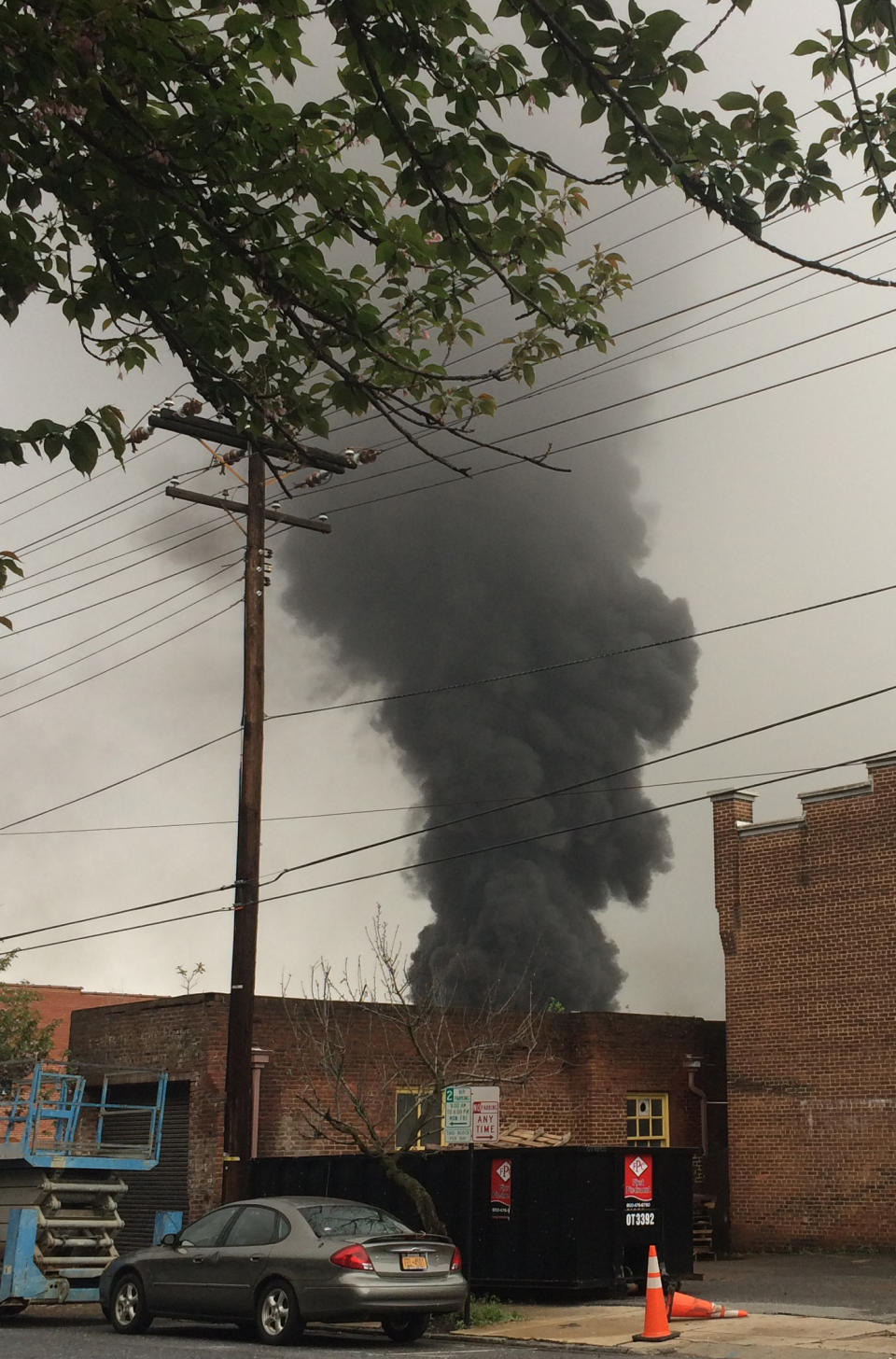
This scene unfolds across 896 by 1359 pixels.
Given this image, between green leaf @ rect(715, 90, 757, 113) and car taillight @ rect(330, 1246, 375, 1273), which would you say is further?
car taillight @ rect(330, 1246, 375, 1273)

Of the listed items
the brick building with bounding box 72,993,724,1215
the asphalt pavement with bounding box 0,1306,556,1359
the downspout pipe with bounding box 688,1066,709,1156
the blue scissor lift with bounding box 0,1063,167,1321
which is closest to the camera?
the asphalt pavement with bounding box 0,1306,556,1359

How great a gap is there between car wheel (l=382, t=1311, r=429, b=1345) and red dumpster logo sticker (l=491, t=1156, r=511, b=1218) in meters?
2.89

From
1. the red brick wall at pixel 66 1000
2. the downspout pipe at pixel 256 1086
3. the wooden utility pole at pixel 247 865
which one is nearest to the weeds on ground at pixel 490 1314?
the wooden utility pole at pixel 247 865

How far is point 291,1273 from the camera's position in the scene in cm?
1352

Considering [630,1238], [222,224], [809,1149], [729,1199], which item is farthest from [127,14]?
[729,1199]

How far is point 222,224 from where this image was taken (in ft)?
22.2

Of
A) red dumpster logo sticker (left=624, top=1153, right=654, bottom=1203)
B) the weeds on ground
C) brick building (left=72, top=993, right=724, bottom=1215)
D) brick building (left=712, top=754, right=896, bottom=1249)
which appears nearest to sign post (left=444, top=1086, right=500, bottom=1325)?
the weeds on ground

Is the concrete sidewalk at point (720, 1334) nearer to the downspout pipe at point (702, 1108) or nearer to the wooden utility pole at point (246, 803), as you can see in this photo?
the wooden utility pole at point (246, 803)

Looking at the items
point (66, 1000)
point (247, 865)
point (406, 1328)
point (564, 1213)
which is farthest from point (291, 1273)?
point (66, 1000)

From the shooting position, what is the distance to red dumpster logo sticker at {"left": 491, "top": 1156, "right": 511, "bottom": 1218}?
17.2 meters

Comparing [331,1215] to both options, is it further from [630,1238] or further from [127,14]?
[127,14]

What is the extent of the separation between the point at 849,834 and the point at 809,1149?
524 centimetres

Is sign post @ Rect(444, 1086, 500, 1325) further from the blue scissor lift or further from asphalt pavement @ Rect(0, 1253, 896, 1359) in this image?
the blue scissor lift

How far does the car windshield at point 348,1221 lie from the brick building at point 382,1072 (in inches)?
264
